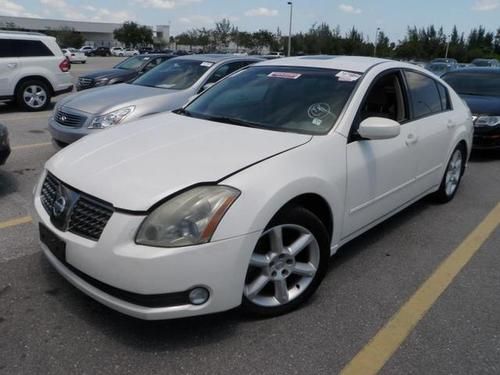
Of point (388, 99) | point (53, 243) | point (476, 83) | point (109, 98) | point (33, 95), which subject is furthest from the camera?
point (33, 95)

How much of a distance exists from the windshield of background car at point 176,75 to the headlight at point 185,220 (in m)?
4.80

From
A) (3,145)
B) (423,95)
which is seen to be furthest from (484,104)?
(3,145)

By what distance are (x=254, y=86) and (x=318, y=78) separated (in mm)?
537

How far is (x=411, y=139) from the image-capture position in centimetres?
383

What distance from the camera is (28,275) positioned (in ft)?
10.5

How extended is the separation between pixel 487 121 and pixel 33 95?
9.34 m

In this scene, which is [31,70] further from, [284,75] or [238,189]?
[238,189]

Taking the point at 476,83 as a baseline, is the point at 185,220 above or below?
below

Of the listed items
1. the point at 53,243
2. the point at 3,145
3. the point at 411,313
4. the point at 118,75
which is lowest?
the point at 411,313

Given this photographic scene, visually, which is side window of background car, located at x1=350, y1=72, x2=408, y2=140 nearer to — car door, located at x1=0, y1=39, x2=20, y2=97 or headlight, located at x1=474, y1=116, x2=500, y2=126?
headlight, located at x1=474, y1=116, x2=500, y2=126

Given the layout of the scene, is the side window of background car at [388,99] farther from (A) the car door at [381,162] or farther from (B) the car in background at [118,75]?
(B) the car in background at [118,75]

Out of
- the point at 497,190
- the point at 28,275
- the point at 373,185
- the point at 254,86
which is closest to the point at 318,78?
the point at 254,86

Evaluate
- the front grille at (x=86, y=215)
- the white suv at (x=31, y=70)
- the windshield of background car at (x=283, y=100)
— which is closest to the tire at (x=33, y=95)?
the white suv at (x=31, y=70)

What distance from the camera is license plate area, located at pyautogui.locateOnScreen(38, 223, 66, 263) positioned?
2.50m
